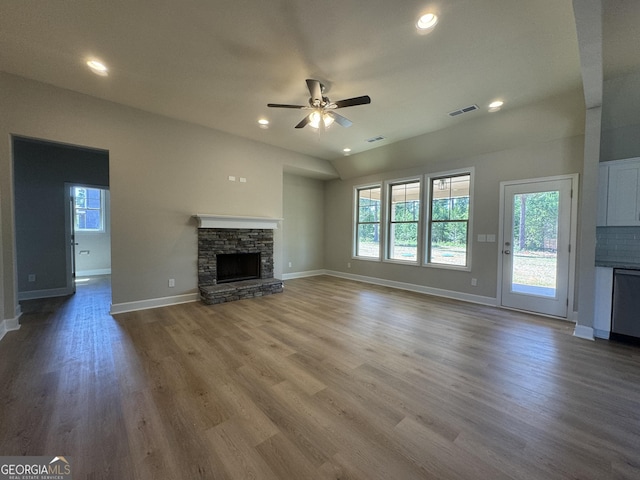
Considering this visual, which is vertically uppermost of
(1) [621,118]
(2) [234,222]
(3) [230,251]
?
(1) [621,118]

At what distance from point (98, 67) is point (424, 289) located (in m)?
6.17

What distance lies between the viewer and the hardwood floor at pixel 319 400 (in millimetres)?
1383

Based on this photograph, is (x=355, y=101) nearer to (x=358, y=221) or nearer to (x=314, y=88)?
(x=314, y=88)

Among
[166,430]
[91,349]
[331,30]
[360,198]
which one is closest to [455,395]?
[166,430]

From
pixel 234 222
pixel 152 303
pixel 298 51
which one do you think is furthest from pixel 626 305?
pixel 152 303

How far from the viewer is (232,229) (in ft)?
16.2

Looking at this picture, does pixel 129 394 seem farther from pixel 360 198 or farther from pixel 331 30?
pixel 360 198

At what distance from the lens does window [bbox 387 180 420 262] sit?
5652 millimetres

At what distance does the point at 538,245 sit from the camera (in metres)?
3.99

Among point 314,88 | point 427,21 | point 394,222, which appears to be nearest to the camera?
point 427,21

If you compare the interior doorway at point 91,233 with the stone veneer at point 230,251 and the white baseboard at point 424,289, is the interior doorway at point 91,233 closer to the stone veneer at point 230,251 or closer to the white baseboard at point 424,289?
the stone veneer at point 230,251

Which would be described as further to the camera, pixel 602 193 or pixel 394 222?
pixel 394 222

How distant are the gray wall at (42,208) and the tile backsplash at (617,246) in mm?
7879

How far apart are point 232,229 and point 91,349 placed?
108 inches
